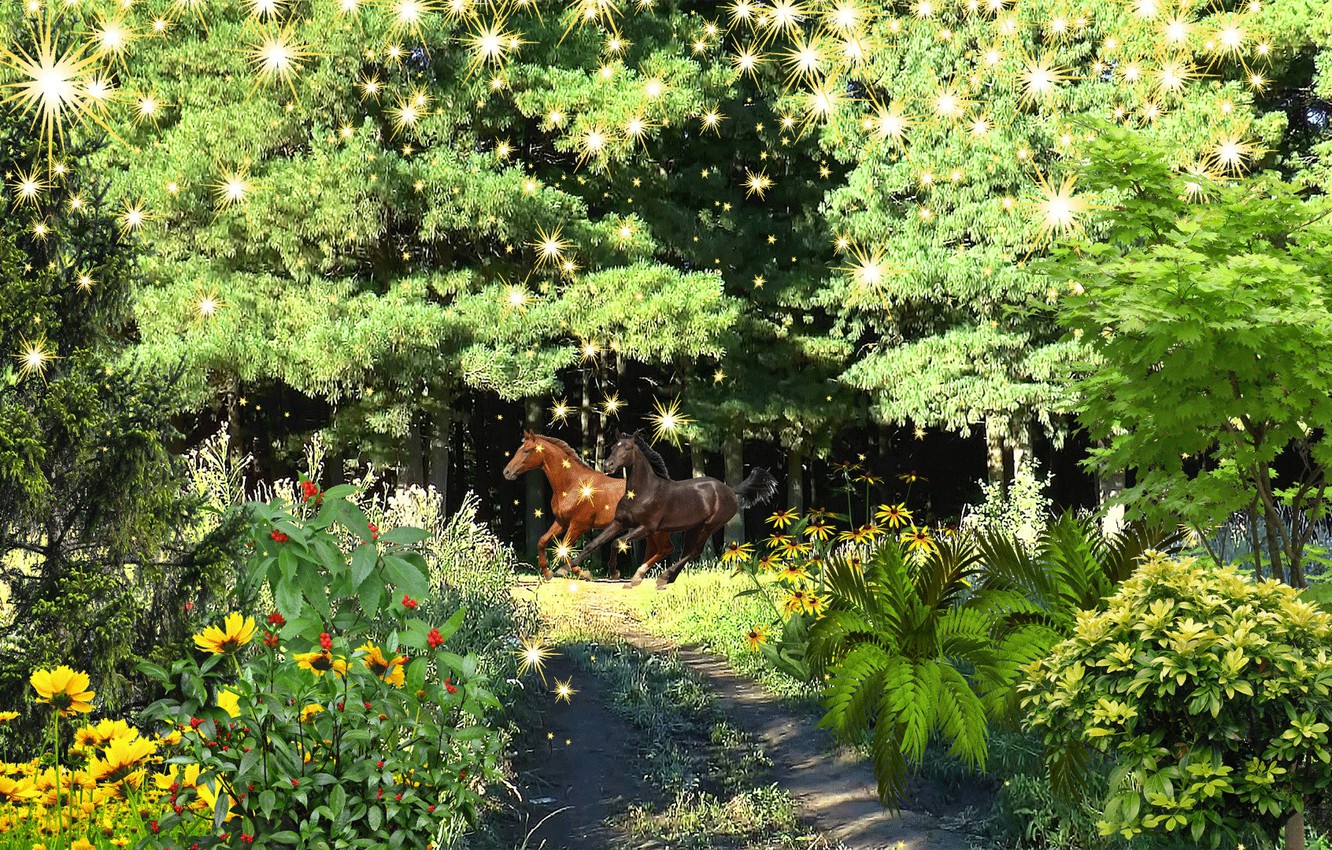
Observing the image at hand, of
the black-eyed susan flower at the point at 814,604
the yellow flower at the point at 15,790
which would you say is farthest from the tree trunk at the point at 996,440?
the yellow flower at the point at 15,790

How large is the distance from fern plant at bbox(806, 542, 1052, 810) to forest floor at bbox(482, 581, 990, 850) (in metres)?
0.26

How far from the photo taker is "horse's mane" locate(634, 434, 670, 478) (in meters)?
15.1

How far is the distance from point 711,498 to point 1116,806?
10.6 metres

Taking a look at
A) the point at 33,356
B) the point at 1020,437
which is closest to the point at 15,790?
the point at 33,356

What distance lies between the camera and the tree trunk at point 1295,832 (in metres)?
4.75

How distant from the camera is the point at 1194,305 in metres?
6.72

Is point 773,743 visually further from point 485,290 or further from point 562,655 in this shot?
point 485,290

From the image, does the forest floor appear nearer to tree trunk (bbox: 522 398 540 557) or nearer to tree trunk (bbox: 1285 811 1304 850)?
tree trunk (bbox: 1285 811 1304 850)

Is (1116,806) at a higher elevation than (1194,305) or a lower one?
lower

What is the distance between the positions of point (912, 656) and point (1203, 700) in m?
2.68

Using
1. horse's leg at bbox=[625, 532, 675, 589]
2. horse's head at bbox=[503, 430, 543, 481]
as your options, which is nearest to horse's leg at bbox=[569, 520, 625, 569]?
horse's leg at bbox=[625, 532, 675, 589]

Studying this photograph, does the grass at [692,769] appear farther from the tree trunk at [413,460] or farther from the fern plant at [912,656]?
the tree trunk at [413,460]

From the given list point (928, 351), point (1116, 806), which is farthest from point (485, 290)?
point (1116, 806)

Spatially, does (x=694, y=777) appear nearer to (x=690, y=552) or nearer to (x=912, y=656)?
(x=912, y=656)
